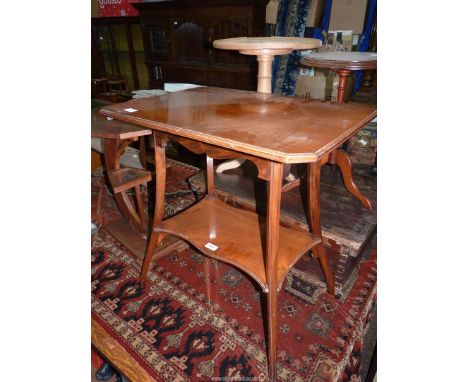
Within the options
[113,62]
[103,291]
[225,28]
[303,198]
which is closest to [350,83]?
[225,28]

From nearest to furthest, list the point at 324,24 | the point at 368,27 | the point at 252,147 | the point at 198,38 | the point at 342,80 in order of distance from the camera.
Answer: the point at 252,147 → the point at 342,80 → the point at 368,27 → the point at 324,24 → the point at 198,38

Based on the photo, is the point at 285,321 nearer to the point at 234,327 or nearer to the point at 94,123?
the point at 234,327

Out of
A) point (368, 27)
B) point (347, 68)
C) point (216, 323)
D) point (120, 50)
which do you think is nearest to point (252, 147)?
point (216, 323)

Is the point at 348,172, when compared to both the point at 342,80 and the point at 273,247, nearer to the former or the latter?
the point at 342,80

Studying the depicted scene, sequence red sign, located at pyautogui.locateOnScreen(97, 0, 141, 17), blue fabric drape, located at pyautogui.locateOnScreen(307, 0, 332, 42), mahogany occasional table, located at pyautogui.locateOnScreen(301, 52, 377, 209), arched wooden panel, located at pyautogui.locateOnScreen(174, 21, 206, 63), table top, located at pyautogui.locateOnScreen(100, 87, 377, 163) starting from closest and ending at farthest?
table top, located at pyautogui.locateOnScreen(100, 87, 377, 163) < mahogany occasional table, located at pyautogui.locateOnScreen(301, 52, 377, 209) < blue fabric drape, located at pyautogui.locateOnScreen(307, 0, 332, 42) < arched wooden panel, located at pyautogui.locateOnScreen(174, 21, 206, 63) < red sign, located at pyautogui.locateOnScreen(97, 0, 141, 17)

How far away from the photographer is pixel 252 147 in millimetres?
795

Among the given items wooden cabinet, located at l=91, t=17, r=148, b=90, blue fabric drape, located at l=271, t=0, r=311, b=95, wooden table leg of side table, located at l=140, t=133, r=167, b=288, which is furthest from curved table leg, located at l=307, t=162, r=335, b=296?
wooden cabinet, located at l=91, t=17, r=148, b=90

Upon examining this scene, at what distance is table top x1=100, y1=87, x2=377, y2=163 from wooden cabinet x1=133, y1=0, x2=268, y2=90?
2491mm

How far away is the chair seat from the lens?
172cm

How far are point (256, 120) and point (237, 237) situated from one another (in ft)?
1.71

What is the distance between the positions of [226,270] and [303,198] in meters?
0.59

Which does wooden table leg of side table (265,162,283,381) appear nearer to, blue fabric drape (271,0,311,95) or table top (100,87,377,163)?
table top (100,87,377,163)

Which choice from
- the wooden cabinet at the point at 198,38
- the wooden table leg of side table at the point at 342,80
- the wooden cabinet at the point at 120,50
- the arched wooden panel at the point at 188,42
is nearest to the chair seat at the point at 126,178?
the wooden table leg of side table at the point at 342,80

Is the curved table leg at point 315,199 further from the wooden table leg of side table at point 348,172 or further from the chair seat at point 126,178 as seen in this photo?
the chair seat at point 126,178
